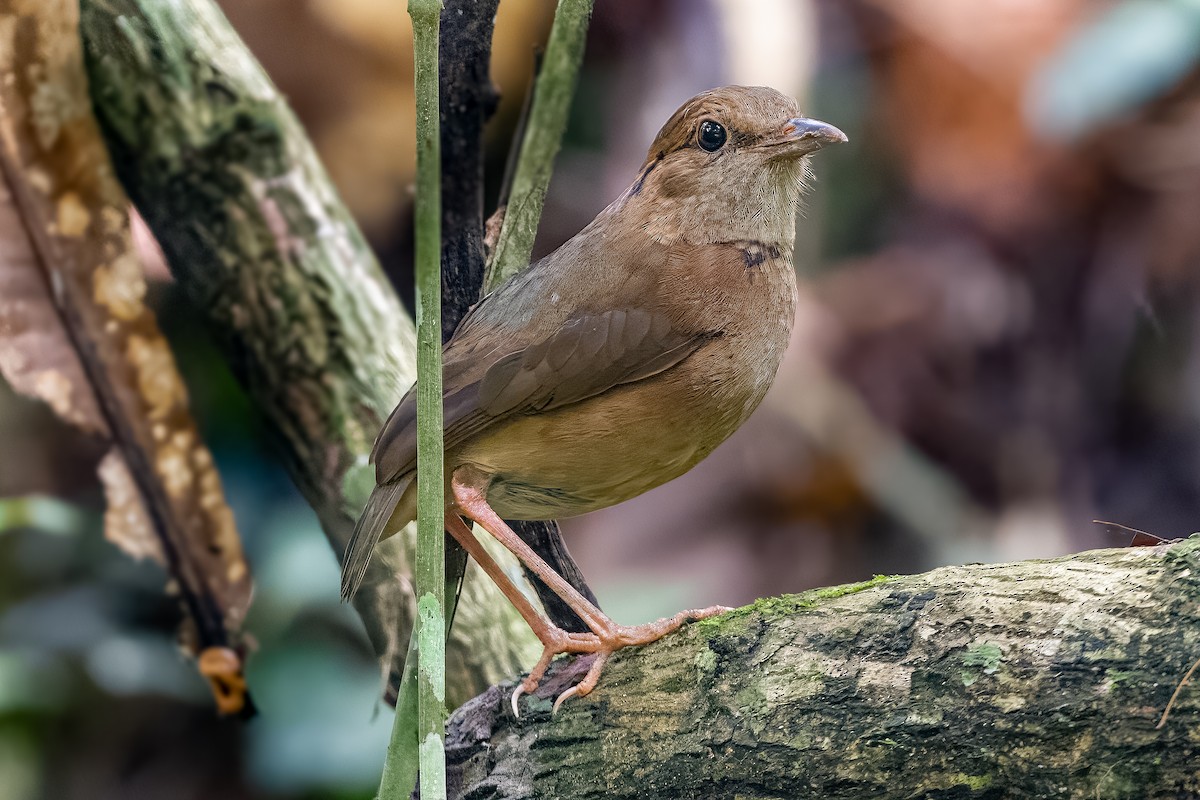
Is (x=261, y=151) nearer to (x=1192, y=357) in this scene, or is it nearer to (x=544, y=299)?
(x=544, y=299)

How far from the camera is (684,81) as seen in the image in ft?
13.1

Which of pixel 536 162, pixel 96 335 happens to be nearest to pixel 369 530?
pixel 536 162

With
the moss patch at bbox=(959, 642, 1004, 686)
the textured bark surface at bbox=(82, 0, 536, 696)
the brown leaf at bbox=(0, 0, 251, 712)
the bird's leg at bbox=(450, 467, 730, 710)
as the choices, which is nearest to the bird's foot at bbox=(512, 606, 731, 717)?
the bird's leg at bbox=(450, 467, 730, 710)

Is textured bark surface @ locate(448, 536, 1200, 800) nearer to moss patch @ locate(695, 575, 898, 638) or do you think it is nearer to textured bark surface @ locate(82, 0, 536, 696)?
moss patch @ locate(695, 575, 898, 638)

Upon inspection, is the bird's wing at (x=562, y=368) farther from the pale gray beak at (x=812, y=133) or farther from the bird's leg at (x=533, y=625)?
the pale gray beak at (x=812, y=133)

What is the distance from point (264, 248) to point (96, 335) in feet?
2.02

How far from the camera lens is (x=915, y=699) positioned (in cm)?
164

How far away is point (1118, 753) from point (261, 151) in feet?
8.85

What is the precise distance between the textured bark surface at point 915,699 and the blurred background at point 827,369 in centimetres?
178

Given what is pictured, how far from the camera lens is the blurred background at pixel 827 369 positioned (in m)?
3.64

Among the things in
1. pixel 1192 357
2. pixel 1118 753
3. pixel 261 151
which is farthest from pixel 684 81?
pixel 1118 753

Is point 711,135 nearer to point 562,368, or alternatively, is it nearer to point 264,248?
point 562,368

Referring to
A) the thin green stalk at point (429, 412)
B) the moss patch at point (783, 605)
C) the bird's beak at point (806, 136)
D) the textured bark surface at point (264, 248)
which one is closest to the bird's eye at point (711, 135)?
the bird's beak at point (806, 136)

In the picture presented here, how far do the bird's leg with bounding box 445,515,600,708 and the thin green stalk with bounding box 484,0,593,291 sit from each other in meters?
0.56
